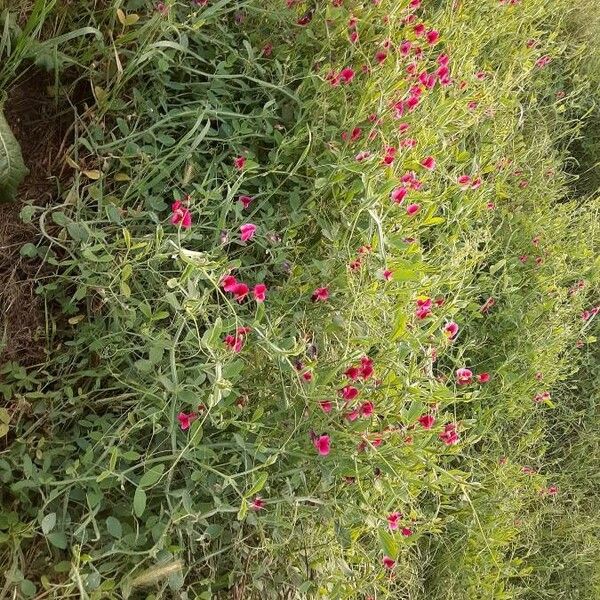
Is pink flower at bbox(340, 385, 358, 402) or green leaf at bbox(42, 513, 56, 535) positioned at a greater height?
pink flower at bbox(340, 385, 358, 402)

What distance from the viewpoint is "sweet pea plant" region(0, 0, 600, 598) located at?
1.16 meters

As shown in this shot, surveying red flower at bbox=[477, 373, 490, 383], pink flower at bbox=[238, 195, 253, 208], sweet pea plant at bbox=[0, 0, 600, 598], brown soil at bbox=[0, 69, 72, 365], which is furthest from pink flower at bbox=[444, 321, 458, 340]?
brown soil at bbox=[0, 69, 72, 365]

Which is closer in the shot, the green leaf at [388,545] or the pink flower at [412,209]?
the green leaf at [388,545]

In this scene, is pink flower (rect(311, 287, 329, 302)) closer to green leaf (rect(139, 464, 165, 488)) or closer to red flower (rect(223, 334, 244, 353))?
red flower (rect(223, 334, 244, 353))

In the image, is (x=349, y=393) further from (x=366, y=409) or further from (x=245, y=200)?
(x=245, y=200)

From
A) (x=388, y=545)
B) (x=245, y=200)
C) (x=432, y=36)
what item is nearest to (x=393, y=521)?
(x=388, y=545)

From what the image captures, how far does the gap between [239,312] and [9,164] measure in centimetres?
52

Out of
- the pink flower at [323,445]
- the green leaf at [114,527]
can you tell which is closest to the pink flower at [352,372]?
the pink flower at [323,445]

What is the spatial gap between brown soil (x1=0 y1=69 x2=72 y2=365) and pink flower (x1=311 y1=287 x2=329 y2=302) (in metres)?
0.56

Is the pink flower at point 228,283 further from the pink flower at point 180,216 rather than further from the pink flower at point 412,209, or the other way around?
the pink flower at point 412,209

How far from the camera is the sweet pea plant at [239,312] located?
1156 mm

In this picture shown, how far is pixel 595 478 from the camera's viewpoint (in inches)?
99.7

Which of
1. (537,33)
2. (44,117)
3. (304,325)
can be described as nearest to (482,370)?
(304,325)

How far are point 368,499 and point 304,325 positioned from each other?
0.39 metres
